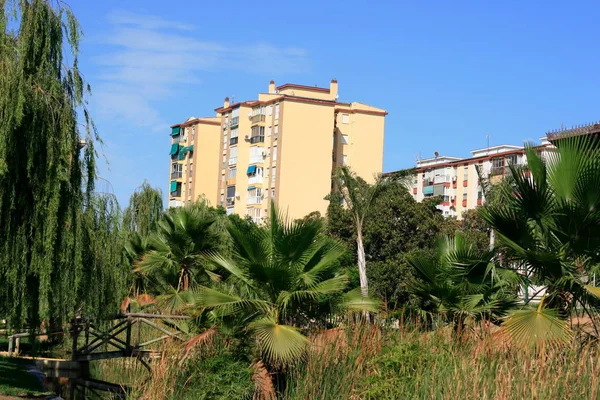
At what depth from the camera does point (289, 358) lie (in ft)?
49.5

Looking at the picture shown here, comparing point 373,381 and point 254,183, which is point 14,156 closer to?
point 373,381

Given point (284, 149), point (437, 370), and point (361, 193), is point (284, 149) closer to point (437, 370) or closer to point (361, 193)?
point (361, 193)

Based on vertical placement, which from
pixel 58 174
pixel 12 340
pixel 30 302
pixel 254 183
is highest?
pixel 254 183

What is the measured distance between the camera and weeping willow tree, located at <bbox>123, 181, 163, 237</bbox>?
48.6 meters

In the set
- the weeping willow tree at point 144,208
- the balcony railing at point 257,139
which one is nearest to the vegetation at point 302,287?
the weeping willow tree at point 144,208

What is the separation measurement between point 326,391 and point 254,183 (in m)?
70.7

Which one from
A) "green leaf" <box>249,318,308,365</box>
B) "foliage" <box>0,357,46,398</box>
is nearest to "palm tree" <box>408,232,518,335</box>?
"green leaf" <box>249,318,308,365</box>

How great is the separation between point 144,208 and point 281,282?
33966 mm

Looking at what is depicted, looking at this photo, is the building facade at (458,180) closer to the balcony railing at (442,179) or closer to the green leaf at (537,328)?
the balcony railing at (442,179)

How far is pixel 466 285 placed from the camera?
1535cm

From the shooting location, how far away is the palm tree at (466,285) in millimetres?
14750

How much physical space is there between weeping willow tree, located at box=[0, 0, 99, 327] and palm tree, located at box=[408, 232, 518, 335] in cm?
721

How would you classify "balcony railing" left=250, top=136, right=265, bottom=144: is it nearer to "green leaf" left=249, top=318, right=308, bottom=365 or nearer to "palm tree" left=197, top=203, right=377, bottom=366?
"palm tree" left=197, top=203, right=377, bottom=366

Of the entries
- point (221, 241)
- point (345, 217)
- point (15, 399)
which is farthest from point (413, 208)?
point (15, 399)
